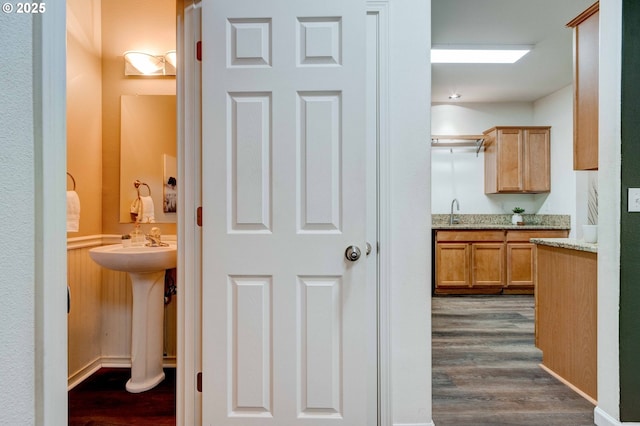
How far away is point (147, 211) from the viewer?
236cm

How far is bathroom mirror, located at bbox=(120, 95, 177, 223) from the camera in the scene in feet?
7.80

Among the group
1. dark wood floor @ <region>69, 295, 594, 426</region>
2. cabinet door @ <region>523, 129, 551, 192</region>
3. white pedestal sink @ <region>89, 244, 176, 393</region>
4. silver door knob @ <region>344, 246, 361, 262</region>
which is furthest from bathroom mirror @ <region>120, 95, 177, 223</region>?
cabinet door @ <region>523, 129, 551, 192</region>

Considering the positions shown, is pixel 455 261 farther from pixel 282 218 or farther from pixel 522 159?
pixel 282 218

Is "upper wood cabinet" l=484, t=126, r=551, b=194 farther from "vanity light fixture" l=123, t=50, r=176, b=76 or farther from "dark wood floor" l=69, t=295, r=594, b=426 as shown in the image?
"vanity light fixture" l=123, t=50, r=176, b=76

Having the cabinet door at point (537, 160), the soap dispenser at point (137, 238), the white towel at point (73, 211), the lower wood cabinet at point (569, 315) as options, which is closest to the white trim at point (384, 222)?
the lower wood cabinet at point (569, 315)

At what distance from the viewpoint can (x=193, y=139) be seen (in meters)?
1.58

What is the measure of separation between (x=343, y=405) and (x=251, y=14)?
1.88 m

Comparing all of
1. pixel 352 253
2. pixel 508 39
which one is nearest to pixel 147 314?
pixel 352 253

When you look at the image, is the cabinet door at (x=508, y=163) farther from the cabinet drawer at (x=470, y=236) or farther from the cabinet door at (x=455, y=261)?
the cabinet door at (x=455, y=261)

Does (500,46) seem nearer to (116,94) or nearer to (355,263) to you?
A: (355,263)

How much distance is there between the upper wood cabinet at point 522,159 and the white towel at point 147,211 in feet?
14.8

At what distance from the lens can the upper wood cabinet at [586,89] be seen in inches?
81.3

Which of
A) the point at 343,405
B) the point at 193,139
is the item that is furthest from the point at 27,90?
the point at 343,405

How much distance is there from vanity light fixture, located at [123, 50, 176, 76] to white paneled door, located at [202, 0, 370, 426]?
101 centimetres
